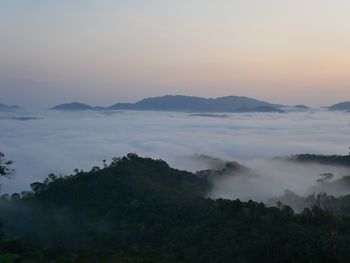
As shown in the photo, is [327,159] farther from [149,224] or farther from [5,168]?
[5,168]

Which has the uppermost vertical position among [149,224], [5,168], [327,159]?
[5,168]

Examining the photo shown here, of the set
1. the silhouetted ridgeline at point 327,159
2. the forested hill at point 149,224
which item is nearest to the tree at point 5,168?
the forested hill at point 149,224

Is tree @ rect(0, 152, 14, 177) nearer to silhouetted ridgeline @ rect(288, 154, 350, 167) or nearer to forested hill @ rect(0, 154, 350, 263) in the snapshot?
forested hill @ rect(0, 154, 350, 263)

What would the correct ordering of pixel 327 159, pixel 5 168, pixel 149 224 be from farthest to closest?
pixel 327 159 < pixel 149 224 < pixel 5 168

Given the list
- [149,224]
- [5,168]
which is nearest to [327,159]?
[149,224]

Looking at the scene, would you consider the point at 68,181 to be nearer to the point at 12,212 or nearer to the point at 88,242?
the point at 12,212

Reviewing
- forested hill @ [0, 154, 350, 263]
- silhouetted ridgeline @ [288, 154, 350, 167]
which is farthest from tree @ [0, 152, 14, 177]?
silhouetted ridgeline @ [288, 154, 350, 167]

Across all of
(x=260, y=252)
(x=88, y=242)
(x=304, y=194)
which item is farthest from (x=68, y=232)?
(x=304, y=194)

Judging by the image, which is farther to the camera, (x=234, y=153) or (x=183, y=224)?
(x=234, y=153)

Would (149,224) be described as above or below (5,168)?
below
